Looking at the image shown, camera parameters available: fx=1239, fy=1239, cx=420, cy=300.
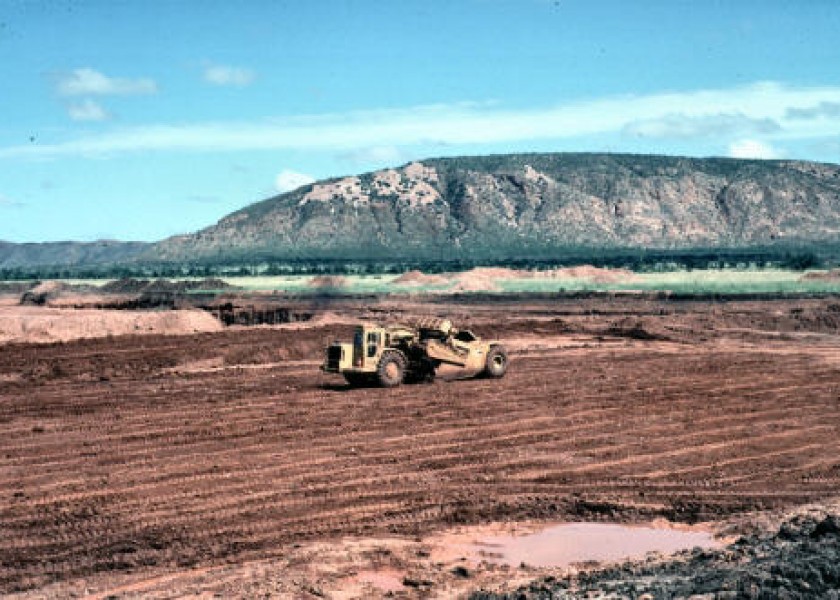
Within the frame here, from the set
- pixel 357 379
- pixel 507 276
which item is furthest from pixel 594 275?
pixel 357 379

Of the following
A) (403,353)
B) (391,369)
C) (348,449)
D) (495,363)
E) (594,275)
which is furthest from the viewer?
(594,275)

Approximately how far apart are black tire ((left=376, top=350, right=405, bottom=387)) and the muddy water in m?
13.9

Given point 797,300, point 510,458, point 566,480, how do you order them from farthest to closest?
point 797,300, point 510,458, point 566,480

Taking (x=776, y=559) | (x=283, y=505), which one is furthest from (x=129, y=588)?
(x=776, y=559)

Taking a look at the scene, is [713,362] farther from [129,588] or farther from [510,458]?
[129,588]

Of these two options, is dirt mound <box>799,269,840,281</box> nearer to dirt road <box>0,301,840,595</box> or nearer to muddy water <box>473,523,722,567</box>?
dirt road <box>0,301,840,595</box>

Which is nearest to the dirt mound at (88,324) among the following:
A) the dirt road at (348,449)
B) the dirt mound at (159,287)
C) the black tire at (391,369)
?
the dirt road at (348,449)

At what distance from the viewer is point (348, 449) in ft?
77.6

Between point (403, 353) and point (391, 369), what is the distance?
0.61 metres

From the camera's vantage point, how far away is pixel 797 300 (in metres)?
71.1

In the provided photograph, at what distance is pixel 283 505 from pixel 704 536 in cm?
623

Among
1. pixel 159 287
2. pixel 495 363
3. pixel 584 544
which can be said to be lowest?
pixel 584 544

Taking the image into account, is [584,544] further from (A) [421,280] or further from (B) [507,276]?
(B) [507,276]

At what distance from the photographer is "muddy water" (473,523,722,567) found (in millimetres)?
16547
